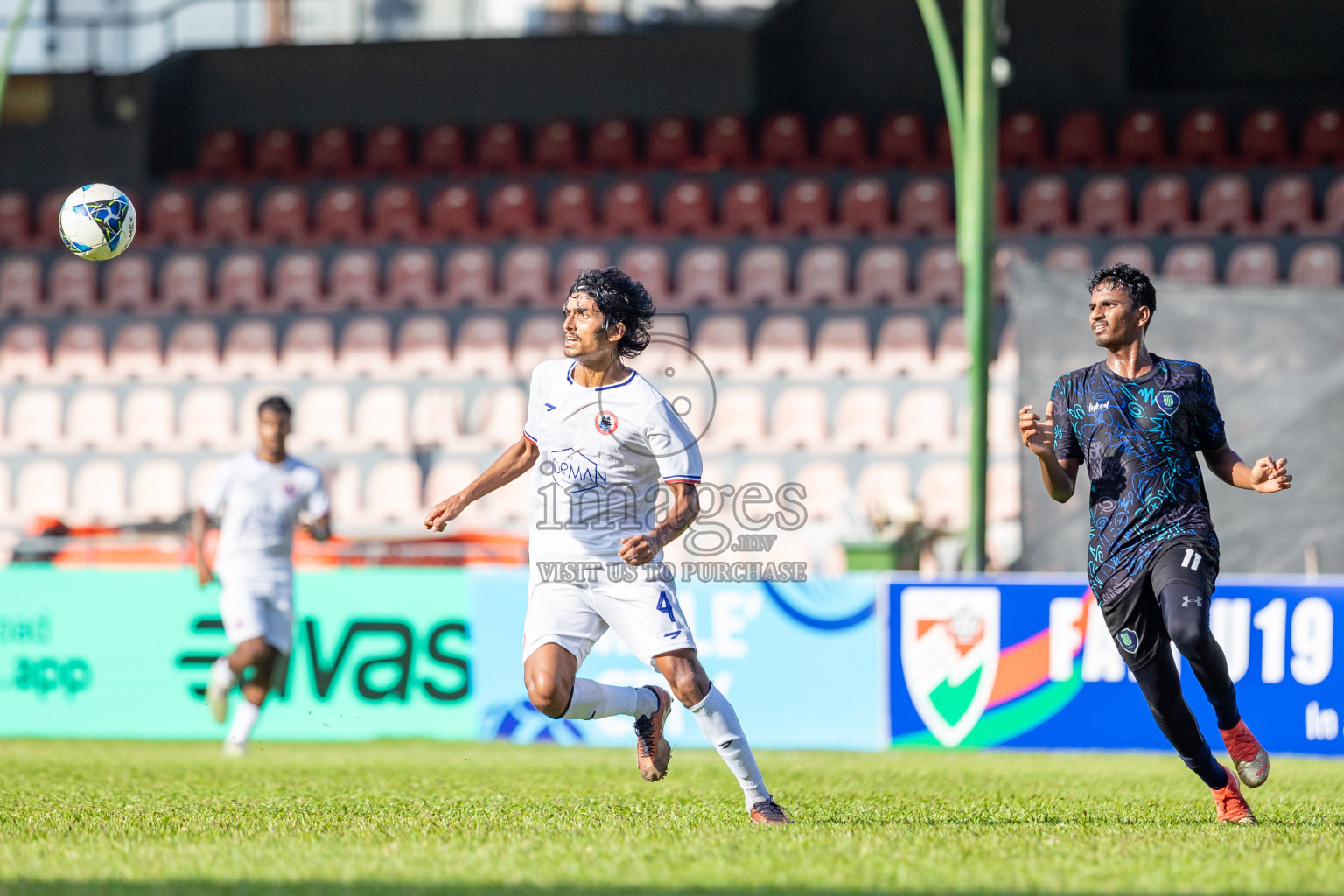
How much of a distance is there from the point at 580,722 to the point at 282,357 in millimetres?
8755

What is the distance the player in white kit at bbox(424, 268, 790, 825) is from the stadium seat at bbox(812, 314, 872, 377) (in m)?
11.5

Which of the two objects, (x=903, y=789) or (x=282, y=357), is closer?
(x=903, y=789)

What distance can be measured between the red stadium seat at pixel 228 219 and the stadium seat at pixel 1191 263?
1115cm

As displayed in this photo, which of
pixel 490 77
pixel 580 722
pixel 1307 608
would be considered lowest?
pixel 580 722

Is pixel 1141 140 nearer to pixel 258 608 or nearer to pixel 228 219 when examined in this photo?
pixel 228 219

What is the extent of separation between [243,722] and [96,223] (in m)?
3.50

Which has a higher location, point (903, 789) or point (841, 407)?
point (841, 407)

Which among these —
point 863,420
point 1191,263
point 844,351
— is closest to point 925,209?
point 844,351

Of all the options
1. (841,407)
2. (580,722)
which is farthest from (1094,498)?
(841,407)

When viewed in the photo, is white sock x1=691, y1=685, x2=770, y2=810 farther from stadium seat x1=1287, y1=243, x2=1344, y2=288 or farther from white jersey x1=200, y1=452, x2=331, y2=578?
stadium seat x1=1287, y1=243, x2=1344, y2=288

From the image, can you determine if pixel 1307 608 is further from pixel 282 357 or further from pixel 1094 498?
pixel 282 357

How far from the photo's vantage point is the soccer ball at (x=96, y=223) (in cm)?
973

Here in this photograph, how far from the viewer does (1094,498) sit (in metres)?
6.74

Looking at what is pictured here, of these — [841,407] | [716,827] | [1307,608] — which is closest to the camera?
→ [716,827]
